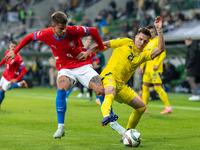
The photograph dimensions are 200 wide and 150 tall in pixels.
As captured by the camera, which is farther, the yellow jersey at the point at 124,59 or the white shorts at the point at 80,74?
the white shorts at the point at 80,74

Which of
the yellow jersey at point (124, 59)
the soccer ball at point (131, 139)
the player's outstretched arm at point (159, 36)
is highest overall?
the player's outstretched arm at point (159, 36)

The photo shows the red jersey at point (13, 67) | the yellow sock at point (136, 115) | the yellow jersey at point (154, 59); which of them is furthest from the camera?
the red jersey at point (13, 67)

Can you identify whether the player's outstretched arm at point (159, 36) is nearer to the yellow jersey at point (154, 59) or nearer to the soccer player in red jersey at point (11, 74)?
the yellow jersey at point (154, 59)

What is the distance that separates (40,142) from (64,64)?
1.43 metres

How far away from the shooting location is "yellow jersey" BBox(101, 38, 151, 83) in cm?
556

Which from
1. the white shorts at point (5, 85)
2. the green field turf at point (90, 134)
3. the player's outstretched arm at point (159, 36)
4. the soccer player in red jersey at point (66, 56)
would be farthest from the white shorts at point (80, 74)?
the white shorts at point (5, 85)

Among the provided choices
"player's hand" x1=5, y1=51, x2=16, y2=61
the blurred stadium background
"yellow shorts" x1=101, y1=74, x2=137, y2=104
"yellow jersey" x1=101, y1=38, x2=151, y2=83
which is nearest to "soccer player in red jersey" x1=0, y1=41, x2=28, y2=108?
"player's hand" x1=5, y1=51, x2=16, y2=61

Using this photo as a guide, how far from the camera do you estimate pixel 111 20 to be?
2717 centimetres

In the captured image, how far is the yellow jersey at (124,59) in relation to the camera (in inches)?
219

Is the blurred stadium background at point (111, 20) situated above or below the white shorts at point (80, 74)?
above

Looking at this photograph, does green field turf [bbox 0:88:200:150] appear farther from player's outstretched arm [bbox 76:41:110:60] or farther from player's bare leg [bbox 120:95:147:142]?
player's outstretched arm [bbox 76:41:110:60]

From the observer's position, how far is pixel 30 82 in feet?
81.1

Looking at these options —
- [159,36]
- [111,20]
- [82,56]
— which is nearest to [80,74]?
[82,56]

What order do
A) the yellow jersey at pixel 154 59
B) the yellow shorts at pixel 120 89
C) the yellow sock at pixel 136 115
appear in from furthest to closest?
1. the yellow jersey at pixel 154 59
2. the yellow sock at pixel 136 115
3. the yellow shorts at pixel 120 89
